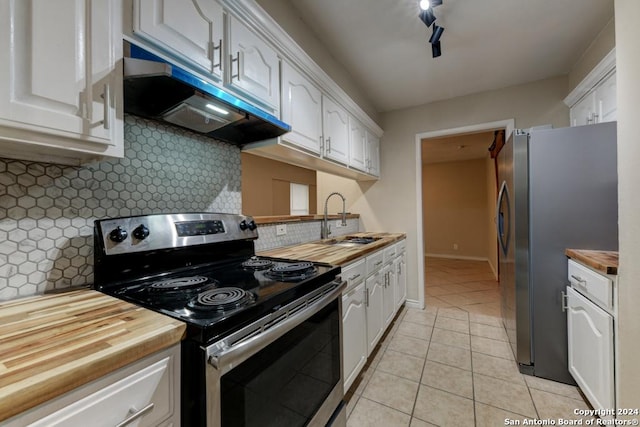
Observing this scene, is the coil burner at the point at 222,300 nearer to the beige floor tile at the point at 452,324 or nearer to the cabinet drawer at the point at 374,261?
the cabinet drawer at the point at 374,261

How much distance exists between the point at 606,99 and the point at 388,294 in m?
2.18

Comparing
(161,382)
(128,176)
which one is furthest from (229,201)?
(161,382)

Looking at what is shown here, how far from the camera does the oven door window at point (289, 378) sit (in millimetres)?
746

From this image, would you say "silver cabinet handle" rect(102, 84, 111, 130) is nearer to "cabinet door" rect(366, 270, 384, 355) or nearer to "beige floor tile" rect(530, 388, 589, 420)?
"cabinet door" rect(366, 270, 384, 355)

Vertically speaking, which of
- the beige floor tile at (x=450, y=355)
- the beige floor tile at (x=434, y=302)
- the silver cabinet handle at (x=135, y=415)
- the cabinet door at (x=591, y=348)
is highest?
the silver cabinet handle at (x=135, y=415)

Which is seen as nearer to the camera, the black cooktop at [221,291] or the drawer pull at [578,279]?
the black cooktop at [221,291]

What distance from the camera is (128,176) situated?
113 cm

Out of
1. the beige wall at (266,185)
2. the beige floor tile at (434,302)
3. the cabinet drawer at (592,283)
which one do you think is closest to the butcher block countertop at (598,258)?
the cabinet drawer at (592,283)

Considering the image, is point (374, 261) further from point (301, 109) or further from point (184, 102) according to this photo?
point (184, 102)

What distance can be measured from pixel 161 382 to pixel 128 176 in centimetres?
87

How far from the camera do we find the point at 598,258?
1.41m

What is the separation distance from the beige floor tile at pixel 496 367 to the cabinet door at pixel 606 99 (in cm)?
188

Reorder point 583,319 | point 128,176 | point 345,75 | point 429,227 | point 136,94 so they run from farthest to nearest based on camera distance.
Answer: point 429,227 → point 345,75 → point 583,319 → point 128,176 → point 136,94

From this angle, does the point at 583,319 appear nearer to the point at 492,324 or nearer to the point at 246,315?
the point at 492,324
